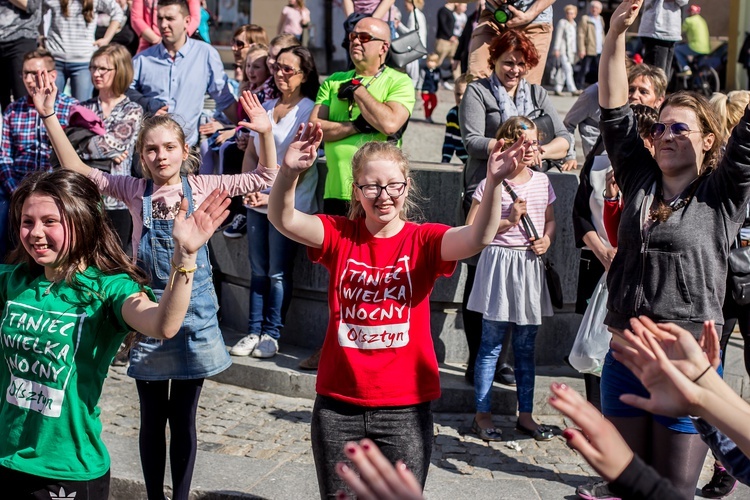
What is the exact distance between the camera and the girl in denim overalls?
15.3ft

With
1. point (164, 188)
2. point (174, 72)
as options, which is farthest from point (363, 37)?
point (164, 188)

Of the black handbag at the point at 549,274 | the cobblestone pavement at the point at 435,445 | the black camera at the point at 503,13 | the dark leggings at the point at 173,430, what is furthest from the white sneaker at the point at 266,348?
the black camera at the point at 503,13

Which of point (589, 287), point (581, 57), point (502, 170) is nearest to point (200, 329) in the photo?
point (502, 170)

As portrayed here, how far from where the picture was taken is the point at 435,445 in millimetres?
5762

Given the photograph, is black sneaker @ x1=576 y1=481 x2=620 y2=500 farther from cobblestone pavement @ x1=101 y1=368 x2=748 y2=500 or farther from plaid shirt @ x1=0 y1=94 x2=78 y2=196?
plaid shirt @ x1=0 y1=94 x2=78 y2=196

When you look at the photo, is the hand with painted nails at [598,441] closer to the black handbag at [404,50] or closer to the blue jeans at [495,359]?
the blue jeans at [495,359]

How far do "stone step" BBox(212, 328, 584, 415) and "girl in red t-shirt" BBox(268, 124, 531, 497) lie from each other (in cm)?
251

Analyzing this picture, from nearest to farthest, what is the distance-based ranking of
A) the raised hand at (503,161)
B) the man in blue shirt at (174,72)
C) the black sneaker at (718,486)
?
the raised hand at (503,161) < the black sneaker at (718,486) < the man in blue shirt at (174,72)

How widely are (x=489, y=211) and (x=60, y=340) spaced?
1.48m

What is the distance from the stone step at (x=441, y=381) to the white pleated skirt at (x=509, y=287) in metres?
0.62

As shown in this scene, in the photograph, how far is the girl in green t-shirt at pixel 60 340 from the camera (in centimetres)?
338

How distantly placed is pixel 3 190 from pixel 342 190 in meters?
2.40

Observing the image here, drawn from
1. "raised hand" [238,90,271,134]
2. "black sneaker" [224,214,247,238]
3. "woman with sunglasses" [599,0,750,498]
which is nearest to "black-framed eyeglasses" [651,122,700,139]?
"woman with sunglasses" [599,0,750,498]

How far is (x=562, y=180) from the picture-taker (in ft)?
21.7
